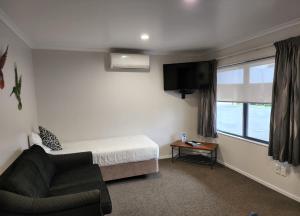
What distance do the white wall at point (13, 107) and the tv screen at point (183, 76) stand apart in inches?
101

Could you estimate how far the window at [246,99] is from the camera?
308 centimetres

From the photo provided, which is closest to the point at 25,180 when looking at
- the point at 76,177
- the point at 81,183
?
the point at 81,183

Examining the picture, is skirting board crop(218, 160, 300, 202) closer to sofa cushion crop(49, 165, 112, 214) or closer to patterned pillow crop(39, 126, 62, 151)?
sofa cushion crop(49, 165, 112, 214)

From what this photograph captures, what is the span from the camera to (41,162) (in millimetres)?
2312

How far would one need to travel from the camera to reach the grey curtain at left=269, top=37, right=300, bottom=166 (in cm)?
251

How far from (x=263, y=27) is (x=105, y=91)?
9.38 feet

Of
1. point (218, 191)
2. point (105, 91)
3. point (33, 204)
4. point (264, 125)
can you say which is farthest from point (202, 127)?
point (33, 204)

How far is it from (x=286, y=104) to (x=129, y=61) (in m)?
2.67

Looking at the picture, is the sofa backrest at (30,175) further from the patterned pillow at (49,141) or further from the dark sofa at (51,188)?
the patterned pillow at (49,141)

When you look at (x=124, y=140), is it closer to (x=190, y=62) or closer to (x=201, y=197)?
(x=201, y=197)

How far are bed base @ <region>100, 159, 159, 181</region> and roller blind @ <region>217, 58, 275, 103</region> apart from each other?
6.12 feet

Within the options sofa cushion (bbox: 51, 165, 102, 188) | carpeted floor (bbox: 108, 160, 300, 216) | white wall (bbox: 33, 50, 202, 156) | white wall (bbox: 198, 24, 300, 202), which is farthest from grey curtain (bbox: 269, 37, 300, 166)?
sofa cushion (bbox: 51, 165, 102, 188)

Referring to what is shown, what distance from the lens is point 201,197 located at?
2803 millimetres

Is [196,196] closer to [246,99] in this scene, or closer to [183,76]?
[246,99]
